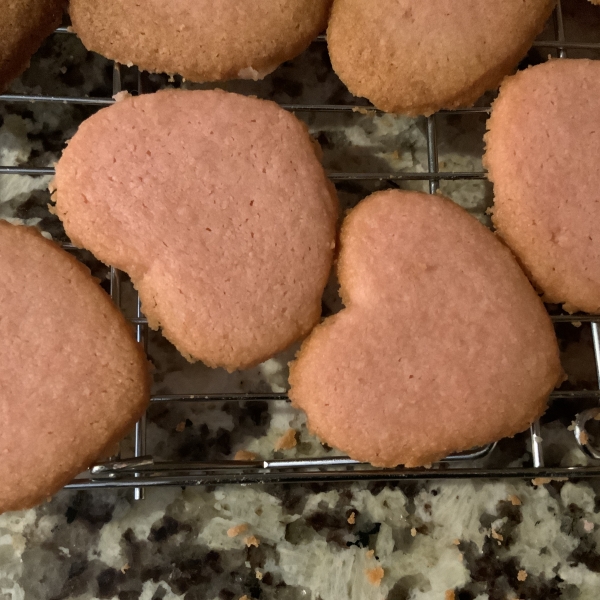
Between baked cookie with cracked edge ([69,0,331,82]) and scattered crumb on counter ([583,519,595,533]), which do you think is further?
scattered crumb on counter ([583,519,595,533])

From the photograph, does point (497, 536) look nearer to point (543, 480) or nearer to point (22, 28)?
point (543, 480)

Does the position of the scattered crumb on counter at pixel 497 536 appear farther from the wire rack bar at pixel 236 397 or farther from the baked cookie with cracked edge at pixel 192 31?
the baked cookie with cracked edge at pixel 192 31

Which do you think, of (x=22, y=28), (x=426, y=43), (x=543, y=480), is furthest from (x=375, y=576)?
(x=22, y=28)

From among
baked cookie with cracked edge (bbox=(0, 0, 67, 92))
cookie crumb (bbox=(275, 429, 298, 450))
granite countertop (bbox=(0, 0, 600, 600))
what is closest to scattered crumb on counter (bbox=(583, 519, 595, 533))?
granite countertop (bbox=(0, 0, 600, 600))

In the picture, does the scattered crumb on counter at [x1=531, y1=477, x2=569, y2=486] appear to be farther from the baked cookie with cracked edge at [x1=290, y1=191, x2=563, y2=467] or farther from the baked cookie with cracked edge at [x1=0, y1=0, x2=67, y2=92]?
the baked cookie with cracked edge at [x1=0, y1=0, x2=67, y2=92]

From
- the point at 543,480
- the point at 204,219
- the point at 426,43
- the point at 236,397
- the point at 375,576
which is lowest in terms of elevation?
the point at 375,576

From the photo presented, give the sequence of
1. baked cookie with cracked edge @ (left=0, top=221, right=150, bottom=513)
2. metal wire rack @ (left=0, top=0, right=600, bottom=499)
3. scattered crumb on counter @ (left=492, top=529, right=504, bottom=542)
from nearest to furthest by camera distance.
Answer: baked cookie with cracked edge @ (left=0, top=221, right=150, bottom=513)
metal wire rack @ (left=0, top=0, right=600, bottom=499)
scattered crumb on counter @ (left=492, top=529, right=504, bottom=542)

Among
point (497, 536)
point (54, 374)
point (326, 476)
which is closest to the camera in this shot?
point (54, 374)

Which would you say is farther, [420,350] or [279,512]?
[279,512]

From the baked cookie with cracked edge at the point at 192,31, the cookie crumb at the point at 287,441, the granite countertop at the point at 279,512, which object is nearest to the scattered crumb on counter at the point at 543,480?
the granite countertop at the point at 279,512
